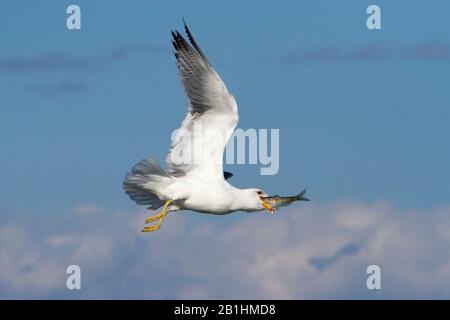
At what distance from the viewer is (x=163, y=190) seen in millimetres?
30312

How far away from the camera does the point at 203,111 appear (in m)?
30.4

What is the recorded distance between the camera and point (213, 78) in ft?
98.9

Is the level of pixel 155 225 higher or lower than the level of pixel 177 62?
lower

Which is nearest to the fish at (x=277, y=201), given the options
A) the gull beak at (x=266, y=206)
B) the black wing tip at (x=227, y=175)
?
the gull beak at (x=266, y=206)

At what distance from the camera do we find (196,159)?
3050 centimetres

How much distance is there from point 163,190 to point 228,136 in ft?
3.58

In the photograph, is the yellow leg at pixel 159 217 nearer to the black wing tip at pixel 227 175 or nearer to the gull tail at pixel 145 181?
the gull tail at pixel 145 181

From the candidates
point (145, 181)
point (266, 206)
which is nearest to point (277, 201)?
point (266, 206)

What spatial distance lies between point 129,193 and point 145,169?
1.76 ft

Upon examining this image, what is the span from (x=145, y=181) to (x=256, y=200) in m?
1.53

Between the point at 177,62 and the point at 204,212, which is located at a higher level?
the point at 177,62

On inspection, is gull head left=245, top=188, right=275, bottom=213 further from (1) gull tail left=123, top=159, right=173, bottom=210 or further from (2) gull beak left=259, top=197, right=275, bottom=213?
(1) gull tail left=123, top=159, right=173, bottom=210

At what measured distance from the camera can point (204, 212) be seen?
99.8 feet

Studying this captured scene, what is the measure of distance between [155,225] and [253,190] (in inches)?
54.7
